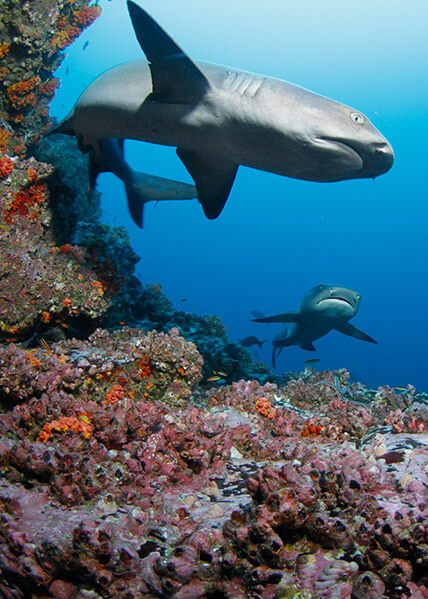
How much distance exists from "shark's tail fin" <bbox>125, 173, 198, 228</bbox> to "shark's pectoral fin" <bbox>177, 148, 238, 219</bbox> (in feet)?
1.76

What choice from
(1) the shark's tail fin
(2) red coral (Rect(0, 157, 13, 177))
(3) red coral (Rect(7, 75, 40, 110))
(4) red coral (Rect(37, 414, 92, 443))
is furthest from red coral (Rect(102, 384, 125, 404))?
(3) red coral (Rect(7, 75, 40, 110))

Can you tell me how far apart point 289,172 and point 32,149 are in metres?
9.87

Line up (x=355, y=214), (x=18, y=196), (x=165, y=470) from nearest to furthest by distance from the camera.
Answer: (x=165, y=470) < (x=18, y=196) < (x=355, y=214)

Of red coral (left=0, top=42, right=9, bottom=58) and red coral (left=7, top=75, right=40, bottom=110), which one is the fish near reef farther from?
red coral (left=0, top=42, right=9, bottom=58)

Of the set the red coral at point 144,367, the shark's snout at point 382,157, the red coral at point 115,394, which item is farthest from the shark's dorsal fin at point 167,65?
the red coral at point 115,394

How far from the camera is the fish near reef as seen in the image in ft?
11.9

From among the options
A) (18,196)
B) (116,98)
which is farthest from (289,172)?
(18,196)

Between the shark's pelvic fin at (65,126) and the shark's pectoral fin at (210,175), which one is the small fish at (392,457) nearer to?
the shark's pectoral fin at (210,175)

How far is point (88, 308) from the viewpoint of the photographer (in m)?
5.80

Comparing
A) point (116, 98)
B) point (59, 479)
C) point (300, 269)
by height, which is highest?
point (300, 269)

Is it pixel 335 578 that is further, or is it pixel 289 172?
pixel 289 172

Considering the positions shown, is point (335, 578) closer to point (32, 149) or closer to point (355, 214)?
point (32, 149)

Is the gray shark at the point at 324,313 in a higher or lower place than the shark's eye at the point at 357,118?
higher

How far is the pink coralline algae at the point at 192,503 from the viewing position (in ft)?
5.11
